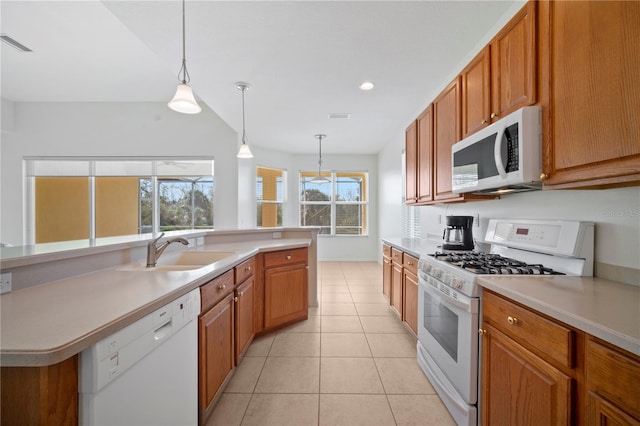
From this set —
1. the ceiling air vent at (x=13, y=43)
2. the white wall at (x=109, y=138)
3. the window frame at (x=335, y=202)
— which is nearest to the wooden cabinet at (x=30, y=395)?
the ceiling air vent at (x=13, y=43)

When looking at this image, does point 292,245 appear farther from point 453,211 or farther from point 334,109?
point 334,109

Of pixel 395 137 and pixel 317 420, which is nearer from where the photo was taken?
pixel 317 420

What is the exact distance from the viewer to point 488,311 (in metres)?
1.29

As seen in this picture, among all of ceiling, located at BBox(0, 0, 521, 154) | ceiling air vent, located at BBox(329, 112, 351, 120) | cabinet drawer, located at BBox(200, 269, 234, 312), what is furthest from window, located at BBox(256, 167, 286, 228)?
cabinet drawer, located at BBox(200, 269, 234, 312)

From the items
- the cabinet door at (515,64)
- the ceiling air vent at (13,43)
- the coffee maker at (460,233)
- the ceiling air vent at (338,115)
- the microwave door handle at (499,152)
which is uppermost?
the ceiling air vent at (13,43)

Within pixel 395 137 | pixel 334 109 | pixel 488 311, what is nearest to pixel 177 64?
pixel 334 109

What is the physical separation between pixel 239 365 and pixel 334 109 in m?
3.30

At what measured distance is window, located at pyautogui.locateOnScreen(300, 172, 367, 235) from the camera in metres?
6.68

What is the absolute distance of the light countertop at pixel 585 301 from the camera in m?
0.75

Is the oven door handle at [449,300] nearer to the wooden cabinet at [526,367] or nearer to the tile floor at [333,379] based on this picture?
the wooden cabinet at [526,367]

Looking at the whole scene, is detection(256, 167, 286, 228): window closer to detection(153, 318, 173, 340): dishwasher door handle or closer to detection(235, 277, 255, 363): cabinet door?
detection(235, 277, 255, 363): cabinet door

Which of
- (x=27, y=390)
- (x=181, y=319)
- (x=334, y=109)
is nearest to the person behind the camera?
(x=27, y=390)

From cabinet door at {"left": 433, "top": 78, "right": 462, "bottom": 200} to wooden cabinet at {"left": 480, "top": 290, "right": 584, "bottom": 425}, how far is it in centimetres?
123

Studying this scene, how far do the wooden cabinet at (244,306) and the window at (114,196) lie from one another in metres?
3.15
